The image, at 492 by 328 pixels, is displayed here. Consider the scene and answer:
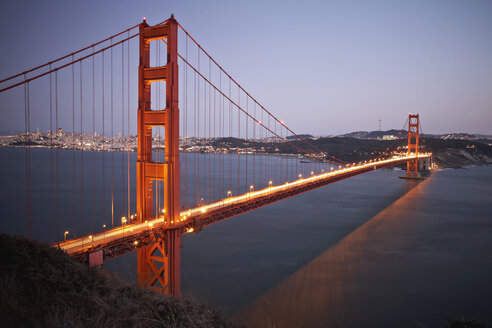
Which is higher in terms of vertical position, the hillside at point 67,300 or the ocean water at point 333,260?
the hillside at point 67,300

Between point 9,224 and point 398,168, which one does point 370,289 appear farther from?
point 398,168

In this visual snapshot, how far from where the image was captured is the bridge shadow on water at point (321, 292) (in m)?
9.20

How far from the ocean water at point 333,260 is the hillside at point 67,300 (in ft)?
12.4

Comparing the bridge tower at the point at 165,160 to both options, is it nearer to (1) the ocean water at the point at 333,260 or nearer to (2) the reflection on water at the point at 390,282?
(1) the ocean water at the point at 333,260

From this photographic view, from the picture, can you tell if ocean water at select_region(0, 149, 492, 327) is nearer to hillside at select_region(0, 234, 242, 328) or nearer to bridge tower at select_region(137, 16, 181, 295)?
bridge tower at select_region(137, 16, 181, 295)

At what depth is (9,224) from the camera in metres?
19.2

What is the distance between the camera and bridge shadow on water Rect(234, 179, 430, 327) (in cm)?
920

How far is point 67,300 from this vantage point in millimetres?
4133

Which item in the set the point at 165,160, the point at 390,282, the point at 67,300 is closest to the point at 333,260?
the point at 390,282

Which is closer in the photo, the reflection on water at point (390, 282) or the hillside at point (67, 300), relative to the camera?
the hillside at point (67, 300)

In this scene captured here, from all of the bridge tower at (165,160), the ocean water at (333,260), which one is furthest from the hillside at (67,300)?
the ocean water at (333,260)

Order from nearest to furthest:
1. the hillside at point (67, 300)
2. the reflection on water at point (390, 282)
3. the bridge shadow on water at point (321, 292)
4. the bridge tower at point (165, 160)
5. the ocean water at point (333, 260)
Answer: the hillside at point (67, 300)
the bridge tower at point (165, 160)
the bridge shadow on water at point (321, 292)
the reflection on water at point (390, 282)
the ocean water at point (333, 260)

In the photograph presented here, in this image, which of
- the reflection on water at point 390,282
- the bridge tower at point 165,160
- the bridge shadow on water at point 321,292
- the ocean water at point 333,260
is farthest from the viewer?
the ocean water at point 333,260

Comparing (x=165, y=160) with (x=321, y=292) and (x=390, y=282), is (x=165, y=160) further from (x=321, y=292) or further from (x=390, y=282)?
(x=390, y=282)
